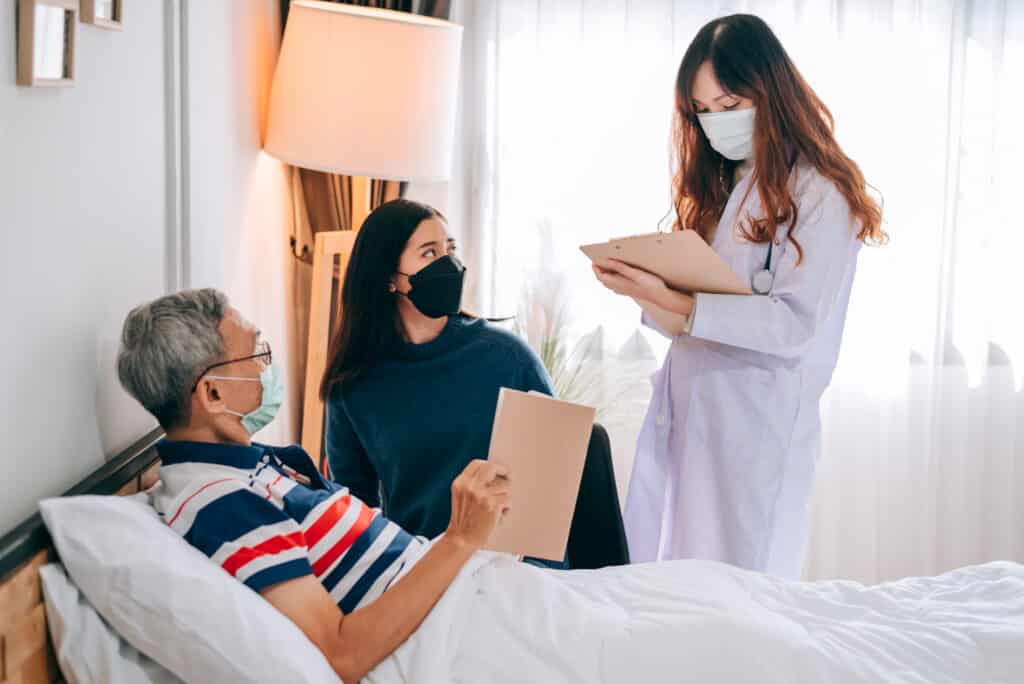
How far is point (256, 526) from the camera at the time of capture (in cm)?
134

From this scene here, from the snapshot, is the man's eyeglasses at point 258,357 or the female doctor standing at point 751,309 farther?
the female doctor standing at point 751,309

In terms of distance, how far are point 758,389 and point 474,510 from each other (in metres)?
0.84

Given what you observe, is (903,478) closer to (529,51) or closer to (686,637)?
(529,51)

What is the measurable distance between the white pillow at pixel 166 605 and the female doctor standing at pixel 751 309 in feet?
3.63

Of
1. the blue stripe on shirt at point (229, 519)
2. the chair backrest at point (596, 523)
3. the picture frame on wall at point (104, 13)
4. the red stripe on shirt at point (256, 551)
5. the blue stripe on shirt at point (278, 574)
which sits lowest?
the chair backrest at point (596, 523)

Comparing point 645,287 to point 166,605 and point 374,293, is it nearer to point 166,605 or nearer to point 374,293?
point 374,293

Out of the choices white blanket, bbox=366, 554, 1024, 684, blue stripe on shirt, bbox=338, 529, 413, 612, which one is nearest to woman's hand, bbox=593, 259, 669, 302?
white blanket, bbox=366, 554, 1024, 684

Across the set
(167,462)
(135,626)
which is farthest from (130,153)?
(135,626)

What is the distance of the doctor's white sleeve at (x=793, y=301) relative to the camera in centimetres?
202

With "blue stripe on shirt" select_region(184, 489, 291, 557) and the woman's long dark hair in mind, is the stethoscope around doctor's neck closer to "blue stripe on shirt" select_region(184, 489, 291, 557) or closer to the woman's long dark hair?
the woman's long dark hair

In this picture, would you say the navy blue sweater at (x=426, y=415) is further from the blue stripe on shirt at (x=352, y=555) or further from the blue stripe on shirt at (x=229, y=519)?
the blue stripe on shirt at (x=229, y=519)

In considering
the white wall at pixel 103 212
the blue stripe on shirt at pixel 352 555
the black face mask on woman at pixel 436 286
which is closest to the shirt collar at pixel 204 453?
the white wall at pixel 103 212

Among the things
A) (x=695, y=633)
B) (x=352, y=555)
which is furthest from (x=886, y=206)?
(x=352, y=555)

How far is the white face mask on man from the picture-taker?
2.10 meters
